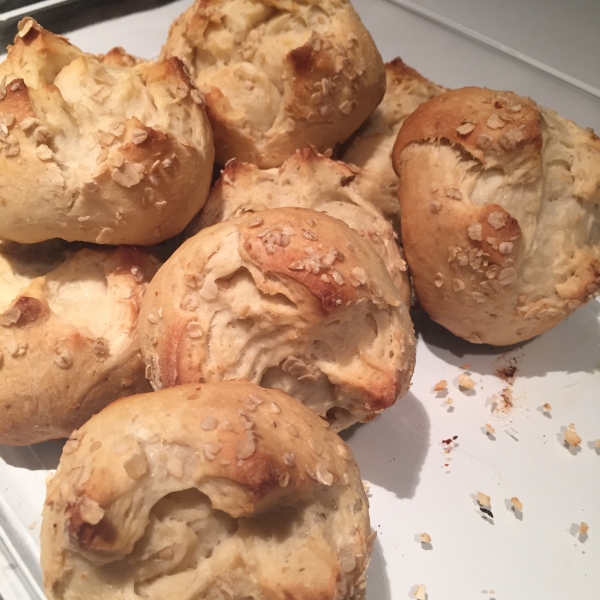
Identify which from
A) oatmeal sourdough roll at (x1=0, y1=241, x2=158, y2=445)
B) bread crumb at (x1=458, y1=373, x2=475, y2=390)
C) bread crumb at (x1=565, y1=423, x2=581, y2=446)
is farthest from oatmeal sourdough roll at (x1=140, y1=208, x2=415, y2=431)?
Result: bread crumb at (x1=565, y1=423, x2=581, y2=446)

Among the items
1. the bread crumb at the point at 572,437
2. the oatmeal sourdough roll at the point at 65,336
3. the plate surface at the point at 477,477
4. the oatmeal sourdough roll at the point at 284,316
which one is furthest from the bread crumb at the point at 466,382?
the oatmeal sourdough roll at the point at 65,336

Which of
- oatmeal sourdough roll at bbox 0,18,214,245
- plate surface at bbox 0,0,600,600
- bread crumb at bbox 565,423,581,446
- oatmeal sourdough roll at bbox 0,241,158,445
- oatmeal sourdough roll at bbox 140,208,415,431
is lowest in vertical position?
plate surface at bbox 0,0,600,600

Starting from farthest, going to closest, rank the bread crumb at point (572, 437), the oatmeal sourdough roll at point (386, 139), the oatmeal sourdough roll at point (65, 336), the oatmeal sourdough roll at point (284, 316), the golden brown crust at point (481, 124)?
the oatmeal sourdough roll at point (386, 139), the bread crumb at point (572, 437), the golden brown crust at point (481, 124), the oatmeal sourdough roll at point (65, 336), the oatmeal sourdough roll at point (284, 316)

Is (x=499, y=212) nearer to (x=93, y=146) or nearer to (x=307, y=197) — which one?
(x=307, y=197)

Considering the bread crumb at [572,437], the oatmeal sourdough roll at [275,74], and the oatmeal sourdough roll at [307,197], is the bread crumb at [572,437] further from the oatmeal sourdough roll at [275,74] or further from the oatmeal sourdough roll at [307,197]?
the oatmeal sourdough roll at [275,74]

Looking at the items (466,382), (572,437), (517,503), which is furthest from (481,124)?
(517,503)

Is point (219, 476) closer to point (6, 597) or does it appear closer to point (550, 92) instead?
point (6, 597)

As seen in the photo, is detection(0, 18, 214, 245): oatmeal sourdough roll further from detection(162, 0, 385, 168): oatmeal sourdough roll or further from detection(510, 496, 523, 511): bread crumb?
detection(510, 496, 523, 511): bread crumb
